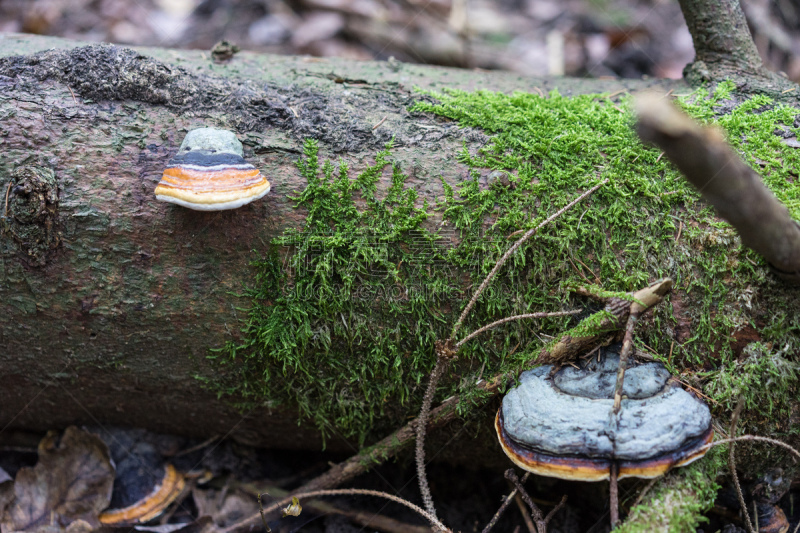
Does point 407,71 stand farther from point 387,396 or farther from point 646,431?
point 646,431

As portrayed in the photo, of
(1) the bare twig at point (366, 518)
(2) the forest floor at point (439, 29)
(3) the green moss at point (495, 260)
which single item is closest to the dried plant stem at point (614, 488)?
(3) the green moss at point (495, 260)

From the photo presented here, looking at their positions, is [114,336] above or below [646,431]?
below

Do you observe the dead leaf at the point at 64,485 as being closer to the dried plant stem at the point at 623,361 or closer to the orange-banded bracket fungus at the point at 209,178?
the orange-banded bracket fungus at the point at 209,178

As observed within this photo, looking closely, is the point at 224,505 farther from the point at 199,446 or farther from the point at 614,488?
the point at 614,488

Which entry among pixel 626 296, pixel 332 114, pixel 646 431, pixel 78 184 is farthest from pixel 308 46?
pixel 646 431

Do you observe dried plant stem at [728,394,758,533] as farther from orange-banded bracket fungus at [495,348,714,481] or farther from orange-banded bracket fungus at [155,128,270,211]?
orange-banded bracket fungus at [155,128,270,211]

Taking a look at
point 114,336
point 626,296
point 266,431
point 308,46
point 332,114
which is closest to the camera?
point 626,296
